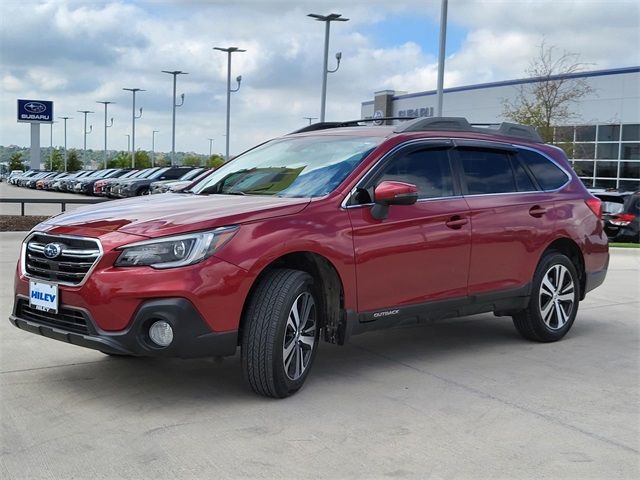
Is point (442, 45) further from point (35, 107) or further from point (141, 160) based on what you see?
point (141, 160)

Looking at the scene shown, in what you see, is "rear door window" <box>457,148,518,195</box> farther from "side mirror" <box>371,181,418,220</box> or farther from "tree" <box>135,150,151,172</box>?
"tree" <box>135,150,151,172</box>

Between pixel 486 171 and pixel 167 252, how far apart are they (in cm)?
297

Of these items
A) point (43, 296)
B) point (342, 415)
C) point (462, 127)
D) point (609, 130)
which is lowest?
point (342, 415)

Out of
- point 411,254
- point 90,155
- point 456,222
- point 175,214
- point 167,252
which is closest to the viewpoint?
point 167,252

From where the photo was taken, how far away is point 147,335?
441 centimetres

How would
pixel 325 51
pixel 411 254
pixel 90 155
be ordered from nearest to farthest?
pixel 411 254 → pixel 325 51 → pixel 90 155

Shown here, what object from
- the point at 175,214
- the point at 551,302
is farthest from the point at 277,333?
the point at 551,302

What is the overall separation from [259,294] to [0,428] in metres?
1.60

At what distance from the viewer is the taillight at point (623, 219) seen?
18.2 m

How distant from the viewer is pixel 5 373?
5281mm

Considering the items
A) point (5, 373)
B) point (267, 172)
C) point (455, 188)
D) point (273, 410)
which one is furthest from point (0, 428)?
point (455, 188)

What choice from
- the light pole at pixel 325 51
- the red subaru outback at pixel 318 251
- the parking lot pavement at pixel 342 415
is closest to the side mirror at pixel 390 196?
the red subaru outback at pixel 318 251

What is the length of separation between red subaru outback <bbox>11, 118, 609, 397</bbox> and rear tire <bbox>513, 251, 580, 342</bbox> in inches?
0.6

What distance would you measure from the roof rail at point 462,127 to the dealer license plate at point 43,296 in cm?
268
